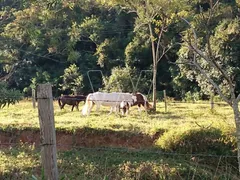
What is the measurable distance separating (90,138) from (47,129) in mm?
6734

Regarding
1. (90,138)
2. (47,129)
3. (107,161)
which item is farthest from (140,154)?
(47,129)

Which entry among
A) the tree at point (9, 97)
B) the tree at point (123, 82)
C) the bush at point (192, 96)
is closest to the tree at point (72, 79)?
the tree at point (123, 82)

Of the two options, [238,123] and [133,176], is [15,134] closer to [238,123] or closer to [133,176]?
[133,176]

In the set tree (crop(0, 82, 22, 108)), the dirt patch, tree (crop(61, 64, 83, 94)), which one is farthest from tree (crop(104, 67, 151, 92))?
tree (crop(0, 82, 22, 108))

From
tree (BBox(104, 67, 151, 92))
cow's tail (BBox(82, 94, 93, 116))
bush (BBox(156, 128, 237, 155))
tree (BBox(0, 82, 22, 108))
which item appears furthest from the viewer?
tree (BBox(104, 67, 151, 92))

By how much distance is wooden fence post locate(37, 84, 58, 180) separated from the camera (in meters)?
3.06

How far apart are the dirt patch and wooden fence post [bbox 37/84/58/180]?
6.12 m

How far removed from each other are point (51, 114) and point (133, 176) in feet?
15.0

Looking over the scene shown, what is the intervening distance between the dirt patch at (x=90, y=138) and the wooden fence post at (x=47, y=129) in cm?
612

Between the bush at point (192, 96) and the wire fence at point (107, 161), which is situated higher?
the bush at point (192, 96)

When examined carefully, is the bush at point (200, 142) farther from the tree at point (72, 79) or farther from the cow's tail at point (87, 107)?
the tree at point (72, 79)

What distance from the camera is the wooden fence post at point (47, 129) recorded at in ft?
10.0

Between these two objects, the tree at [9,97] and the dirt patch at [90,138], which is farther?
the dirt patch at [90,138]

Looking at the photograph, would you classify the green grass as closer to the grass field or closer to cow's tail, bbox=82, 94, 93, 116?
the grass field
